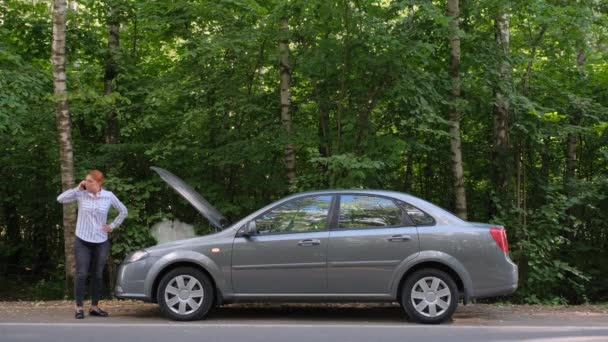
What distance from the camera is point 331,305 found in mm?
9344

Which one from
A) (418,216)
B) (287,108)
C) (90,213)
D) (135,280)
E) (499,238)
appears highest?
(287,108)

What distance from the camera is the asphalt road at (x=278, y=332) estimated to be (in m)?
6.74

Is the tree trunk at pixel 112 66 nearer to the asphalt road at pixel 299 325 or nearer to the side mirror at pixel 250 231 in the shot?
the asphalt road at pixel 299 325

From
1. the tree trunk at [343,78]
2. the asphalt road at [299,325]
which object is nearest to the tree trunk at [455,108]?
the tree trunk at [343,78]

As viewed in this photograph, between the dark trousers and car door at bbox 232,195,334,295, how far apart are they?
184 cm

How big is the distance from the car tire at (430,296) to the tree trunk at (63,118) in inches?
251

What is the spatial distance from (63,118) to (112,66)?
256 centimetres

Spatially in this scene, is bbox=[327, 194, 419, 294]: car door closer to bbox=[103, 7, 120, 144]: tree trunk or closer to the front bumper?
the front bumper

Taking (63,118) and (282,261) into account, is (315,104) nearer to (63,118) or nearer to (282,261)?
(63,118)

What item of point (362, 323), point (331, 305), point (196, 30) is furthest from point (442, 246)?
point (196, 30)

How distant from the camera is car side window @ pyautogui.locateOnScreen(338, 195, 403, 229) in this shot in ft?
25.9

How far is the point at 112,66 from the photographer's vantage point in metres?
13.4

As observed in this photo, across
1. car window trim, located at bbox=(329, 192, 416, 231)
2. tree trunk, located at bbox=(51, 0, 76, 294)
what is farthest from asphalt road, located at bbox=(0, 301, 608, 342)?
tree trunk, located at bbox=(51, 0, 76, 294)

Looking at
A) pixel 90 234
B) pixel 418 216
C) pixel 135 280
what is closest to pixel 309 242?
pixel 418 216
